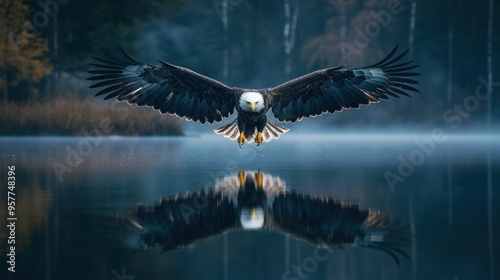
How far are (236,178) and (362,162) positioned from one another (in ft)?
10.8

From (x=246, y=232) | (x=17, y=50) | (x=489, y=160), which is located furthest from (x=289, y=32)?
(x=246, y=232)

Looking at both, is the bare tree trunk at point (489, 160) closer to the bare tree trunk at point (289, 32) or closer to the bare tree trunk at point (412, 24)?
the bare tree trunk at point (412, 24)

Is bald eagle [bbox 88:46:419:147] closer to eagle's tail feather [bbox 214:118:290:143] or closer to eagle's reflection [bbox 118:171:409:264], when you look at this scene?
eagle's tail feather [bbox 214:118:290:143]

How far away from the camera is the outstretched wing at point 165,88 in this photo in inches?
427

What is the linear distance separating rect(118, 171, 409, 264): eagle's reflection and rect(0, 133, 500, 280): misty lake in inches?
5.8

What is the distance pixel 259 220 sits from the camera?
6.05 m

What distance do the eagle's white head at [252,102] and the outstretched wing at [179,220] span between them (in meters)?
3.07

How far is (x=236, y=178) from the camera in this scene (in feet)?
32.1

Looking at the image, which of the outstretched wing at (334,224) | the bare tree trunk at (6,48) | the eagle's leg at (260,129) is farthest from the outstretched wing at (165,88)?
the bare tree trunk at (6,48)

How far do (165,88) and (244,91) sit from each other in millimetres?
1048

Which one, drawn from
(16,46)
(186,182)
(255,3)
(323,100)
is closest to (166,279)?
(186,182)

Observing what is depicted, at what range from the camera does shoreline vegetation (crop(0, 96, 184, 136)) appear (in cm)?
2292

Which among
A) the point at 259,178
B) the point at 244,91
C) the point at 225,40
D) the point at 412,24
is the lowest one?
the point at 259,178

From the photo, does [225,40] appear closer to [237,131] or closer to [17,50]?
[17,50]
